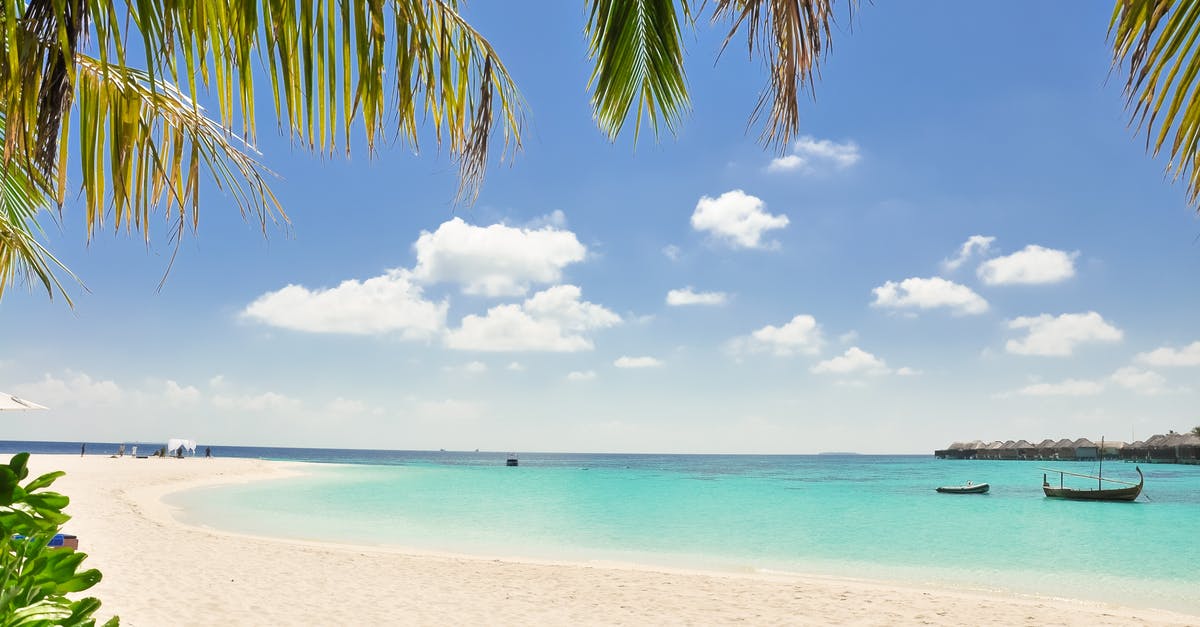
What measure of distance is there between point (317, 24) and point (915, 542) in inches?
791

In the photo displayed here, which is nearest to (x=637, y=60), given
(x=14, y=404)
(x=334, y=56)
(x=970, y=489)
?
(x=334, y=56)

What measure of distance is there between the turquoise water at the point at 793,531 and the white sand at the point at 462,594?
97.6 inches

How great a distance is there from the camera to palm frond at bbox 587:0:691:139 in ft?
5.87

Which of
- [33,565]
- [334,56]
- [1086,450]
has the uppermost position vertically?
[334,56]

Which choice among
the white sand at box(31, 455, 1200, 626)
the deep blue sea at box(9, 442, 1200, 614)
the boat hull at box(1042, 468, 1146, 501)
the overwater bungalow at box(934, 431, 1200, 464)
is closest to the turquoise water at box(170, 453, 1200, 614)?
the deep blue sea at box(9, 442, 1200, 614)

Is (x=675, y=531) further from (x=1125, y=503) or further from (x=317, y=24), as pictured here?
(x=1125, y=503)

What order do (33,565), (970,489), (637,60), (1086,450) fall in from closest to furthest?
1. (33,565)
2. (637,60)
3. (970,489)
4. (1086,450)

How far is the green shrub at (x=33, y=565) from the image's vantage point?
941mm

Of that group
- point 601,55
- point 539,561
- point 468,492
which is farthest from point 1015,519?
point 601,55

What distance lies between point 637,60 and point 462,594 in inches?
337

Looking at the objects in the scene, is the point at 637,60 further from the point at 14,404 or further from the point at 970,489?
the point at 970,489

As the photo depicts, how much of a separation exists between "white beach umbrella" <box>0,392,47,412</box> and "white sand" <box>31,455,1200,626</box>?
2.23 meters

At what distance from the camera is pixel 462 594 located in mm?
9062

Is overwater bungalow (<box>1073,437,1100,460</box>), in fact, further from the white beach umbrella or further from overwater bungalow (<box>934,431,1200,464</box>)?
the white beach umbrella
